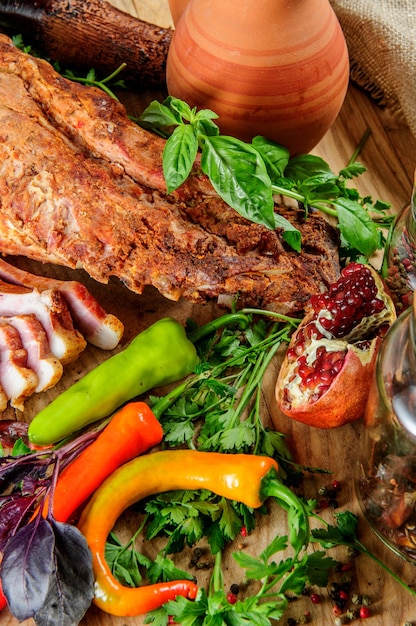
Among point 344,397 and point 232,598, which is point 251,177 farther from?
point 232,598

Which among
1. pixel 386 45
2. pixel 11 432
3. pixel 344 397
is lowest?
pixel 11 432

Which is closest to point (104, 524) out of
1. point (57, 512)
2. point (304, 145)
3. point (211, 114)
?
point (57, 512)

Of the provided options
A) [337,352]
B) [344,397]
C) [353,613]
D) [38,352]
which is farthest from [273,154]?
[353,613]

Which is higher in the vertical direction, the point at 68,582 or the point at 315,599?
the point at 315,599

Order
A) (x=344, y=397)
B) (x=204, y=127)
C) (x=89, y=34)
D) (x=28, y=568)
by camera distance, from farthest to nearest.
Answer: (x=89, y=34) → (x=204, y=127) → (x=344, y=397) → (x=28, y=568)

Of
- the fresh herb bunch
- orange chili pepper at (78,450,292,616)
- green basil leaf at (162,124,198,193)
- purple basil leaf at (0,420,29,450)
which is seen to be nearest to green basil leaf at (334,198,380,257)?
the fresh herb bunch

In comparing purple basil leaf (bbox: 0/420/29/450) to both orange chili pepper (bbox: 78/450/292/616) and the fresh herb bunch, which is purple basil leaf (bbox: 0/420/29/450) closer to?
orange chili pepper (bbox: 78/450/292/616)

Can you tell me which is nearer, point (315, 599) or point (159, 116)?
point (315, 599)
